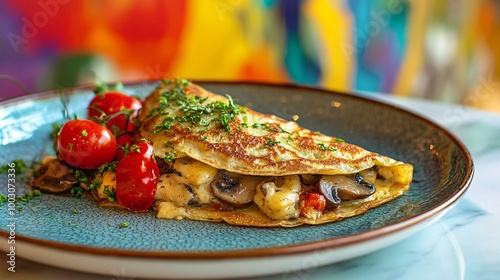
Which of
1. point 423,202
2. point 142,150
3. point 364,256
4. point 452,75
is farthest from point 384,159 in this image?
point 452,75

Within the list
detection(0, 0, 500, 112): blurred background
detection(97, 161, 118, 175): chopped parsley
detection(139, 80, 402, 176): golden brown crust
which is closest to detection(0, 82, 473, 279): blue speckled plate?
detection(97, 161, 118, 175): chopped parsley

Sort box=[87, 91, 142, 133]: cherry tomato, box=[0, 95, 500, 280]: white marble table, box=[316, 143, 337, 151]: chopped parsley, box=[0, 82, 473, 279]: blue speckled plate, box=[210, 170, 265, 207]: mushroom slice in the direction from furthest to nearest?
box=[87, 91, 142, 133]: cherry tomato
box=[316, 143, 337, 151]: chopped parsley
box=[210, 170, 265, 207]: mushroom slice
box=[0, 95, 500, 280]: white marble table
box=[0, 82, 473, 279]: blue speckled plate

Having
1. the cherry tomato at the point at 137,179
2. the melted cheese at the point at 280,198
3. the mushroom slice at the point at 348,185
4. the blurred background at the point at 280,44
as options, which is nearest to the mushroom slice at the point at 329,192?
the mushroom slice at the point at 348,185

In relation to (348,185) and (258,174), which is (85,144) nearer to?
(258,174)

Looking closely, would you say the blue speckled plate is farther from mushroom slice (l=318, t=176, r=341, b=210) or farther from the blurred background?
the blurred background

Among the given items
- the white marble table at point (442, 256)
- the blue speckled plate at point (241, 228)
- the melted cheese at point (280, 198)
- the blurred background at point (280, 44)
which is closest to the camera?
the blue speckled plate at point (241, 228)

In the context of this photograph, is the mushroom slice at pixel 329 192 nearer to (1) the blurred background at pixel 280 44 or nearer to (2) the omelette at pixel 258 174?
(2) the omelette at pixel 258 174

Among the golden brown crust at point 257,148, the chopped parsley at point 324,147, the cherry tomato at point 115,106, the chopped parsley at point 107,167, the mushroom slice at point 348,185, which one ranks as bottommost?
the chopped parsley at point 107,167
